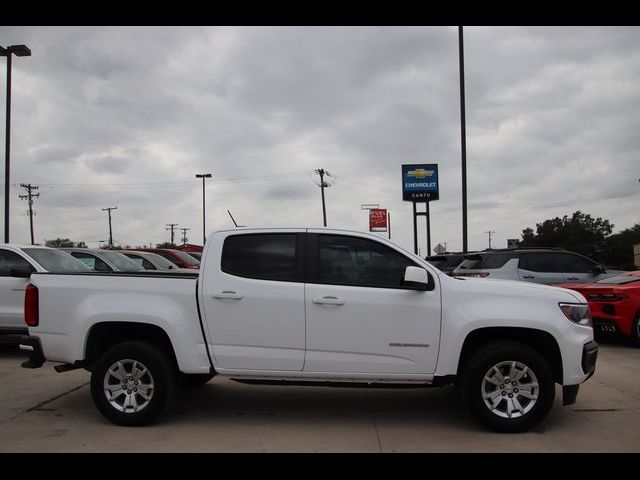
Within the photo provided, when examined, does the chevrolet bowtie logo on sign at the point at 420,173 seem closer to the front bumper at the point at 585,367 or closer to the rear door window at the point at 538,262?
the rear door window at the point at 538,262

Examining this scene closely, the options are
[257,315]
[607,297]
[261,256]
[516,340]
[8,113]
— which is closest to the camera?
[257,315]

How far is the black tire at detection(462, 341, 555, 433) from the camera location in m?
5.00

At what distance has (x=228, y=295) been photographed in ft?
17.1

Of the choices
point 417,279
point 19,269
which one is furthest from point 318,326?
point 19,269

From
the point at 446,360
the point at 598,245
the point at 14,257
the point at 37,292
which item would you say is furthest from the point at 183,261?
the point at 598,245

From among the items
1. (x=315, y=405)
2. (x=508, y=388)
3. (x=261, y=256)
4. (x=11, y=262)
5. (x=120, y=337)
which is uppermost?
(x=261, y=256)

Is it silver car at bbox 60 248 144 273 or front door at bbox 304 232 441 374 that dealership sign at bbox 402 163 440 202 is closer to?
silver car at bbox 60 248 144 273

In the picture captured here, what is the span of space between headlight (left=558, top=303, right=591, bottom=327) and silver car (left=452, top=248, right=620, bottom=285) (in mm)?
6559

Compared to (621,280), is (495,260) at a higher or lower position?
higher

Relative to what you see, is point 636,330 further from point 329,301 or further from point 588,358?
point 329,301

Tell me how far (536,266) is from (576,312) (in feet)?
23.8

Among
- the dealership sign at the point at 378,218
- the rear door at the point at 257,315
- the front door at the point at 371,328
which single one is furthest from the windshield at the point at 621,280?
the dealership sign at the point at 378,218

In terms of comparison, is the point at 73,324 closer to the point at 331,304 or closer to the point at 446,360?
the point at 331,304
